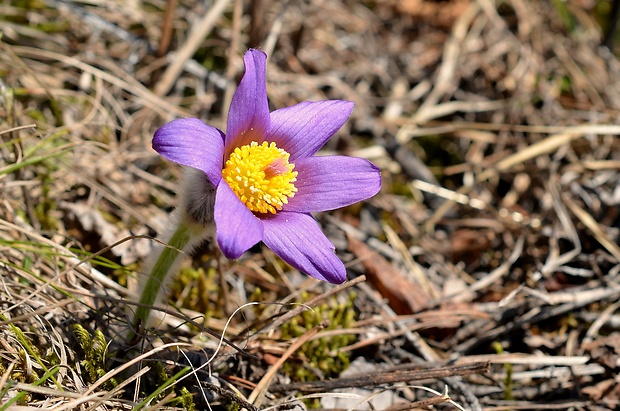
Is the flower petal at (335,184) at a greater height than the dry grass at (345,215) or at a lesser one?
greater

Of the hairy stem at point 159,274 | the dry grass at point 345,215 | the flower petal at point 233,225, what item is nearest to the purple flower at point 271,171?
the flower petal at point 233,225

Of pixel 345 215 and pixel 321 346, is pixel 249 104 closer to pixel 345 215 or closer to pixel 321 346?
pixel 321 346

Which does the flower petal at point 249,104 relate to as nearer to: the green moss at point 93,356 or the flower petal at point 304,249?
the flower petal at point 304,249

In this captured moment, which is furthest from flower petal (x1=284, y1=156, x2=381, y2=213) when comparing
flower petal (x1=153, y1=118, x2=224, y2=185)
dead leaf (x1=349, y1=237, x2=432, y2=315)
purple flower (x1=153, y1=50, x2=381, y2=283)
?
dead leaf (x1=349, y1=237, x2=432, y2=315)

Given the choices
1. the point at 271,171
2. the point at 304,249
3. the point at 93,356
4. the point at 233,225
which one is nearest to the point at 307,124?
the point at 271,171

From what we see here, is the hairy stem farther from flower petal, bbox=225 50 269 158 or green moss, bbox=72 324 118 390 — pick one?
flower petal, bbox=225 50 269 158

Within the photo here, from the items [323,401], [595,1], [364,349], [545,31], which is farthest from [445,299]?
[595,1]
